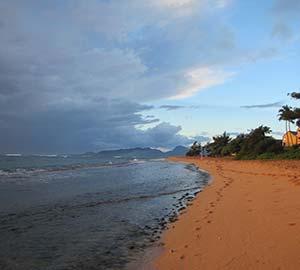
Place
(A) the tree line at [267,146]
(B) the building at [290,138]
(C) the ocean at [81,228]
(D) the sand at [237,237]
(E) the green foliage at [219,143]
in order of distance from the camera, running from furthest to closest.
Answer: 1. (E) the green foliage at [219,143]
2. (B) the building at [290,138]
3. (A) the tree line at [267,146]
4. (C) the ocean at [81,228]
5. (D) the sand at [237,237]


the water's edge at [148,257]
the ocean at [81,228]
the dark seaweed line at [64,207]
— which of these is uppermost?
the dark seaweed line at [64,207]

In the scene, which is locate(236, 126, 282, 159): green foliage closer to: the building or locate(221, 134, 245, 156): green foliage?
locate(221, 134, 245, 156): green foliage

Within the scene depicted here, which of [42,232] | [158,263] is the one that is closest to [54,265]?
[158,263]

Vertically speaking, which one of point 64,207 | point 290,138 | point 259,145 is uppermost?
point 290,138

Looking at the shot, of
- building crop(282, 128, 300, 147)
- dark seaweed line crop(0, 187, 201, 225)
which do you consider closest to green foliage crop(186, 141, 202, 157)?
building crop(282, 128, 300, 147)

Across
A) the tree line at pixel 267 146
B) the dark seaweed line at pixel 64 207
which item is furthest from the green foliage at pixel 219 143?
the dark seaweed line at pixel 64 207

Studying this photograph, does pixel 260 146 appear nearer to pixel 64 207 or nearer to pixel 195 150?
pixel 64 207

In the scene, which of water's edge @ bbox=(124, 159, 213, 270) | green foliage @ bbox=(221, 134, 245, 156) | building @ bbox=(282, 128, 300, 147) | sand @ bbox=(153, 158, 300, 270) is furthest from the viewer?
building @ bbox=(282, 128, 300, 147)

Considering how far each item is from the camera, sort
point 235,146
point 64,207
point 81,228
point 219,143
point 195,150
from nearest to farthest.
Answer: point 81,228
point 64,207
point 235,146
point 219,143
point 195,150

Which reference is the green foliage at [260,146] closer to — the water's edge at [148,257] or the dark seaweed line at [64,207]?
the dark seaweed line at [64,207]

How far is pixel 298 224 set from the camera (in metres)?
7.88

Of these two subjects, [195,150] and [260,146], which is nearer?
[260,146]

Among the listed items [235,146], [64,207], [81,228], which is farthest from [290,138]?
[81,228]

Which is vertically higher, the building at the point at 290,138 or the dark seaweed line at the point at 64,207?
the building at the point at 290,138
